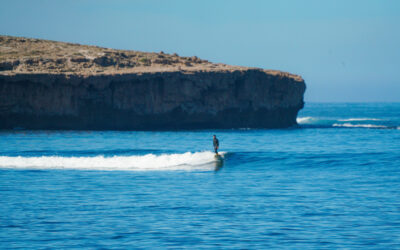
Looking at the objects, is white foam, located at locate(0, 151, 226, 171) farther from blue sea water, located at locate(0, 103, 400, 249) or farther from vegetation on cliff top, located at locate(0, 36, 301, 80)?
vegetation on cliff top, located at locate(0, 36, 301, 80)

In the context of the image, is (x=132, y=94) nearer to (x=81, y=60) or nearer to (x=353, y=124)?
(x=81, y=60)

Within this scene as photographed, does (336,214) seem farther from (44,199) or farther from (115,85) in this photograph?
(115,85)

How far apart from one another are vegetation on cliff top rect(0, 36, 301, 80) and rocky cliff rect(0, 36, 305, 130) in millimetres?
95

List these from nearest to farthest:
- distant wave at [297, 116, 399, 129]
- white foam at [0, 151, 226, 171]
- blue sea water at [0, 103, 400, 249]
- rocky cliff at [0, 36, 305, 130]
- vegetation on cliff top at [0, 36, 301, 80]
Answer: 1. blue sea water at [0, 103, 400, 249]
2. white foam at [0, 151, 226, 171]
3. rocky cliff at [0, 36, 305, 130]
4. vegetation on cliff top at [0, 36, 301, 80]
5. distant wave at [297, 116, 399, 129]

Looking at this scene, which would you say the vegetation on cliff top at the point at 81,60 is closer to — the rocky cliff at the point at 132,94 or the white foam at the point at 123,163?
the rocky cliff at the point at 132,94

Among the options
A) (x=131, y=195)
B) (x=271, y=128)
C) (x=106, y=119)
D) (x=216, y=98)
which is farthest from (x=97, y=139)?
(x=131, y=195)

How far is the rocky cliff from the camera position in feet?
175

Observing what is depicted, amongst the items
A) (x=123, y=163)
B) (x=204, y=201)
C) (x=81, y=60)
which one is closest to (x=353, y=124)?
(x=81, y=60)

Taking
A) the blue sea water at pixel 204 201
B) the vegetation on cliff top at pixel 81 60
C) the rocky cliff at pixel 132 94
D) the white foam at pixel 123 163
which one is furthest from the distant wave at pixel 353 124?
the white foam at pixel 123 163

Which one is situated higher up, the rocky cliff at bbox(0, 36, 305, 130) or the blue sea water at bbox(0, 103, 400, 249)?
the rocky cliff at bbox(0, 36, 305, 130)

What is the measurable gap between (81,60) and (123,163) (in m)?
33.3

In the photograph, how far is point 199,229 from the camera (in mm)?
13711

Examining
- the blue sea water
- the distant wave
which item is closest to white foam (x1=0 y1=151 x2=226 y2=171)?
the blue sea water

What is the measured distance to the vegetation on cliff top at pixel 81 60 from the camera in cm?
5647
